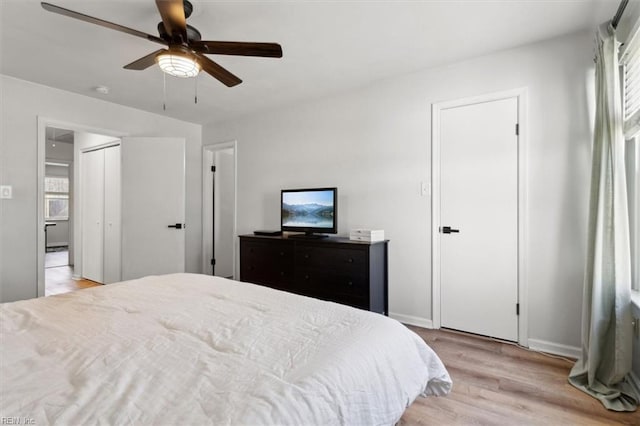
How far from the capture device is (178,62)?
6.15 feet

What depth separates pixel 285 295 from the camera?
1738mm

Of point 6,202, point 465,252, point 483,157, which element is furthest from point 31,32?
point 465,252

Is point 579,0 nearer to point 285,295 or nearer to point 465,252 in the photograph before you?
point 465,252

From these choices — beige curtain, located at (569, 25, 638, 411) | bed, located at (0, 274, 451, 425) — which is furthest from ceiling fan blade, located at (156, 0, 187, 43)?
beige curtain, located at (569, 25, 638, 411)

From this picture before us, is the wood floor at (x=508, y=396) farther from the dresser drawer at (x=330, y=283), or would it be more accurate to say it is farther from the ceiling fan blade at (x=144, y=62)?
the ceiling fan blade at (x=144, y=62)

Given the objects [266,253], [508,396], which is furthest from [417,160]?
[508,396]

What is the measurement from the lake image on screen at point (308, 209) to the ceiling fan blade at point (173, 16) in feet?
6.17

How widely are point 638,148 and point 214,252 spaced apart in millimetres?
4729

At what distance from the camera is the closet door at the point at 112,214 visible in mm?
4469

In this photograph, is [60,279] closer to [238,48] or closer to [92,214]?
[92,214]

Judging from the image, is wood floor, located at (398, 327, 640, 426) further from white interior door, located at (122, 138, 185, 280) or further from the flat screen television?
white interior door, located at (122, 138, 185, 280)

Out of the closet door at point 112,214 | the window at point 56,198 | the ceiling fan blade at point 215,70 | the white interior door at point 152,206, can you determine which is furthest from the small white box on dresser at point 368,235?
the window at point 56,198

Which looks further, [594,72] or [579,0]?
[594,72]

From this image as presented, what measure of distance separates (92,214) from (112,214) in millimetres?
642
